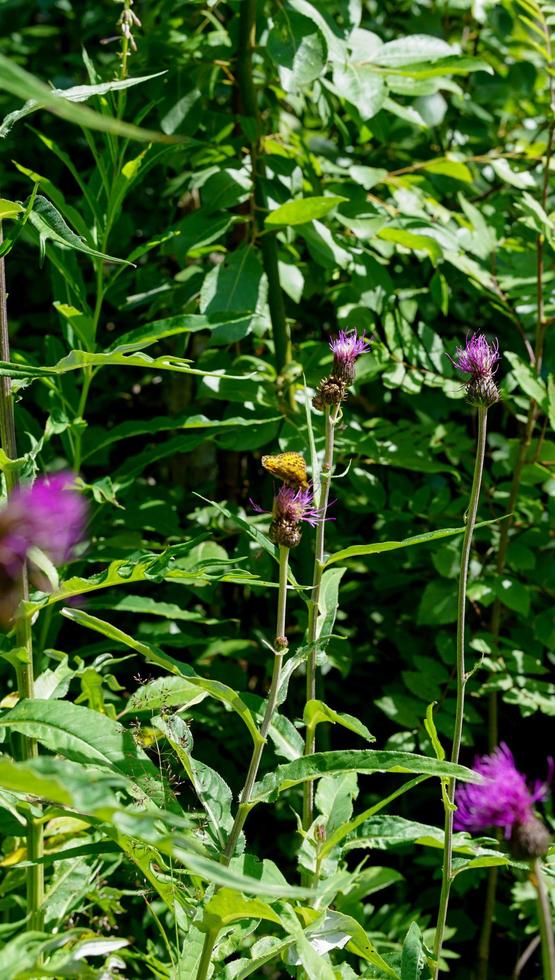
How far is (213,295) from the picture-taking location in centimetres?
165

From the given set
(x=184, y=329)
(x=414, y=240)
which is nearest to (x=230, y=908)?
(x=184, y=329)

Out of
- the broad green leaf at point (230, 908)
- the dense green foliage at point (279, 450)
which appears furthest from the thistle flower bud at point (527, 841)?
the broad green leaf at point (230, 908)

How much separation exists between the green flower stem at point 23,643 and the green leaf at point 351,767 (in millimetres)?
289

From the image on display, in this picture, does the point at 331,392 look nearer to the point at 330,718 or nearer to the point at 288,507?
the point at 288,507

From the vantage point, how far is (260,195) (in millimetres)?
1785

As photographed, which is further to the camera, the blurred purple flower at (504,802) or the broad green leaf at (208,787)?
the broad green leaf at (208,787)

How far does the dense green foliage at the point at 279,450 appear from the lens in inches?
43.9

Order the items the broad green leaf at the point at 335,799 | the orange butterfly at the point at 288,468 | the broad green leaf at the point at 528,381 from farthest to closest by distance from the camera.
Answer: the broad green leaf at the point at 528,381 < the broad green leaf at the point at 335,799 < the orange butterfly at the point at 288,468

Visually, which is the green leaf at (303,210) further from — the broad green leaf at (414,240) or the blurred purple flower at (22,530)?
the blurred purple flower at (22,530)

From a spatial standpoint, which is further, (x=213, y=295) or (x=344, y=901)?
(x=213, y=295)

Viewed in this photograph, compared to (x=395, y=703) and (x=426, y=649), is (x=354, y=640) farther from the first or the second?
(x=395, y=703)

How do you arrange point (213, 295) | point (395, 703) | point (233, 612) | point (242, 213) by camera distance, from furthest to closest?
point (233, 612) → point (242, 213) → point (395, 703) → point (213, 295)

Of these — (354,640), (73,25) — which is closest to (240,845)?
(354,640)

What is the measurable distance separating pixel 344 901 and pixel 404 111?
1320mm
